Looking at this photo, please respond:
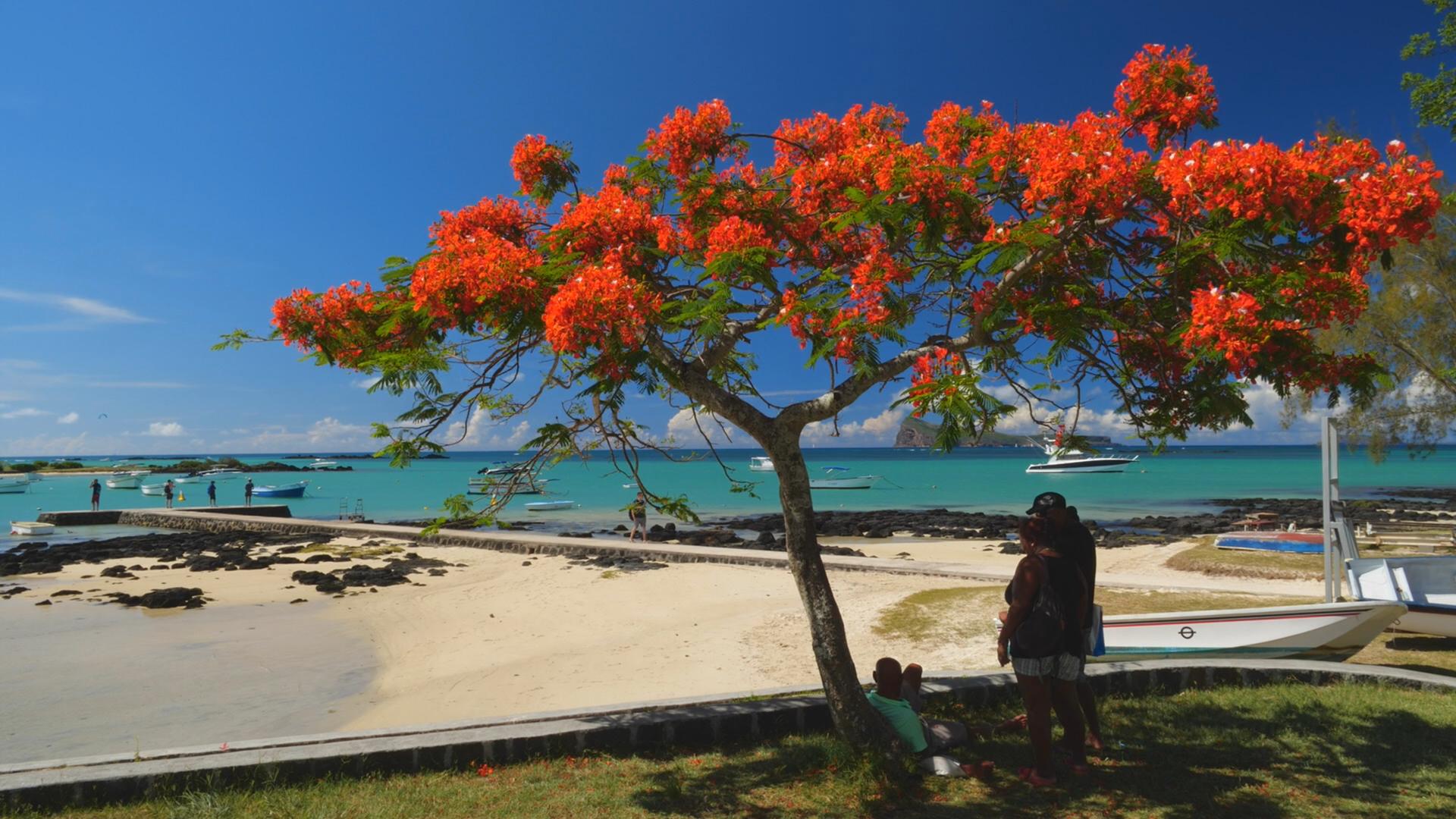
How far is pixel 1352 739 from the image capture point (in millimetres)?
5605

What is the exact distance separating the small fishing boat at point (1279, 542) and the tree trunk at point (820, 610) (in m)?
17.8

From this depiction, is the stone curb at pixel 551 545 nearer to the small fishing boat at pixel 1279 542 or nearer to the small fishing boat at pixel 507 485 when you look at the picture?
the small fishing boat at pixel 507 485

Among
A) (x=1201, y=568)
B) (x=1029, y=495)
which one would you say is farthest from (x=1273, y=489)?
(x=1201, y=568)

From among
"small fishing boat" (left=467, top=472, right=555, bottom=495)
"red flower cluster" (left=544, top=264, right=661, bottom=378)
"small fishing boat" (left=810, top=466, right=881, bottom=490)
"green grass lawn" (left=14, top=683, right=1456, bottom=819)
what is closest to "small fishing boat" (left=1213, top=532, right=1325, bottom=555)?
"green grass lawn" (left=14, top=683, right=1456, bottom=819)

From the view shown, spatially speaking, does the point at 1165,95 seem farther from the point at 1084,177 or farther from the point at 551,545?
the point at 551,545

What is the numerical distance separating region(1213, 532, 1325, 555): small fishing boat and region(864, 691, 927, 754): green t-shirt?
1754cm

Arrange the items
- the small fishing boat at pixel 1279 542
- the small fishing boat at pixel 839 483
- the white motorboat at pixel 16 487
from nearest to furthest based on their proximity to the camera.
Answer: the small fishing boat at pixel 1279 542 → the small fishing boat at pixel 839 483 → the white motorboat at pixel 16 487

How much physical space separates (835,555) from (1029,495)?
1734 inches

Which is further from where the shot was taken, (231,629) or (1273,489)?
(1273,489)

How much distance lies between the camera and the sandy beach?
9.45 meters

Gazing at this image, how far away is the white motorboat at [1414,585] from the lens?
868 cm

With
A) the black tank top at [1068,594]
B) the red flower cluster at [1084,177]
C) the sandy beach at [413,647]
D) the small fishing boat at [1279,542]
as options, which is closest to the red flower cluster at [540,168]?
the red flower cluster at [1084,177]

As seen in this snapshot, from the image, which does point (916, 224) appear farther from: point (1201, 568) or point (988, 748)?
point (1201, 568)

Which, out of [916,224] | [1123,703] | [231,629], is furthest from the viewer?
[231,629]
